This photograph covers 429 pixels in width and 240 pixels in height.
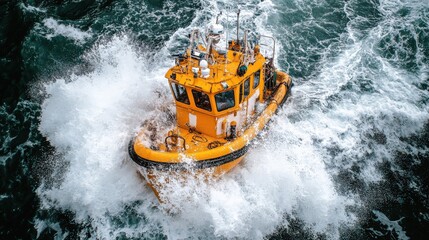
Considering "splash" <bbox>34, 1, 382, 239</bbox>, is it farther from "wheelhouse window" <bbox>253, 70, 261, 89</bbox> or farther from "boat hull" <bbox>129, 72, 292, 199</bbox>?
"wheelhouse window" <bbox>253, 70, 261, 89</bbox>

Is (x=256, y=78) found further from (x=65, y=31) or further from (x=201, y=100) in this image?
(x=65, y=31)

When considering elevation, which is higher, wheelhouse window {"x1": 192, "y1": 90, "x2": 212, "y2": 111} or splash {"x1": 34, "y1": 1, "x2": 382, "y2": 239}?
wheelhouse window {"x1": 192, "y1": 90, "x2": 212, "y2": 111}

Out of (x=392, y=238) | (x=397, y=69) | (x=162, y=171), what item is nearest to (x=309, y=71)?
(x=397, y=69)

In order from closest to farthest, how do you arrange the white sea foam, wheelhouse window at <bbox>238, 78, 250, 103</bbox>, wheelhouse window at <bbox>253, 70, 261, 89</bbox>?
wheelhouse window at <bbox>238, 78, 250, 103</bbox> < wheelhouse window at <bbox>253, 70, 261, 89</bbox> < the white sea foam

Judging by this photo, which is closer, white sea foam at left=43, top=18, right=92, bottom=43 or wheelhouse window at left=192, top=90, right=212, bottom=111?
wheelhouse window at left=192, top=90, right=212, bottom=111

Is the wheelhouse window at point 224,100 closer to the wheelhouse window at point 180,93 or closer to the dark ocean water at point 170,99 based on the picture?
the wheelhouse window at point 180,93

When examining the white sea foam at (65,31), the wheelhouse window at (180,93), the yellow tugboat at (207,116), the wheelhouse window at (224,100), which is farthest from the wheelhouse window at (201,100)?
the white sea foam at (65,31)

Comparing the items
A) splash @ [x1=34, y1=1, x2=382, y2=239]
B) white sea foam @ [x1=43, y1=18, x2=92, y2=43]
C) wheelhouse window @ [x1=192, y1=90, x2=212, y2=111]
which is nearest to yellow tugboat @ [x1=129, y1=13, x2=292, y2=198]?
wheelhouse window @ [x1=192, y1=90, x2=212, y2=111]

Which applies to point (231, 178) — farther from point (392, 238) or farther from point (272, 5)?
point (272, 5)
